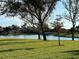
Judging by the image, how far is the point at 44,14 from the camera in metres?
54.8

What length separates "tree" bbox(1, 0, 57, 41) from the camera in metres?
50.9

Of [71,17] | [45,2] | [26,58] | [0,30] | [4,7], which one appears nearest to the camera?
[26,58]

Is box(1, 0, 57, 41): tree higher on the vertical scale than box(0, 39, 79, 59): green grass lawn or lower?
higher

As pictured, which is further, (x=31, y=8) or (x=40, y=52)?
(x=31, y=8)

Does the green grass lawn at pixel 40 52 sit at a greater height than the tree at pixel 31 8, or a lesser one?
lesser

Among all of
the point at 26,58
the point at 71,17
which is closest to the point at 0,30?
the point at 71,17

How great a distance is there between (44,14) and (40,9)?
2.51 metres

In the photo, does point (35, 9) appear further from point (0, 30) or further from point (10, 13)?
point (0, 30)

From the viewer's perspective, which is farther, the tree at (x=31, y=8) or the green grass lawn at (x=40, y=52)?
the tree at (x=31, y=8)

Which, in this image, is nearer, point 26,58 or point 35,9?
point 26,58

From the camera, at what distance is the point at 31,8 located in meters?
52.6

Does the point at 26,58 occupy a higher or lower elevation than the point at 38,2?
lower

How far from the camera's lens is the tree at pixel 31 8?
50859mm

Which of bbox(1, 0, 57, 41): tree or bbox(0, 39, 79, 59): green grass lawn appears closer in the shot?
bbox(0, 39, 79, 59): green grass lawn
